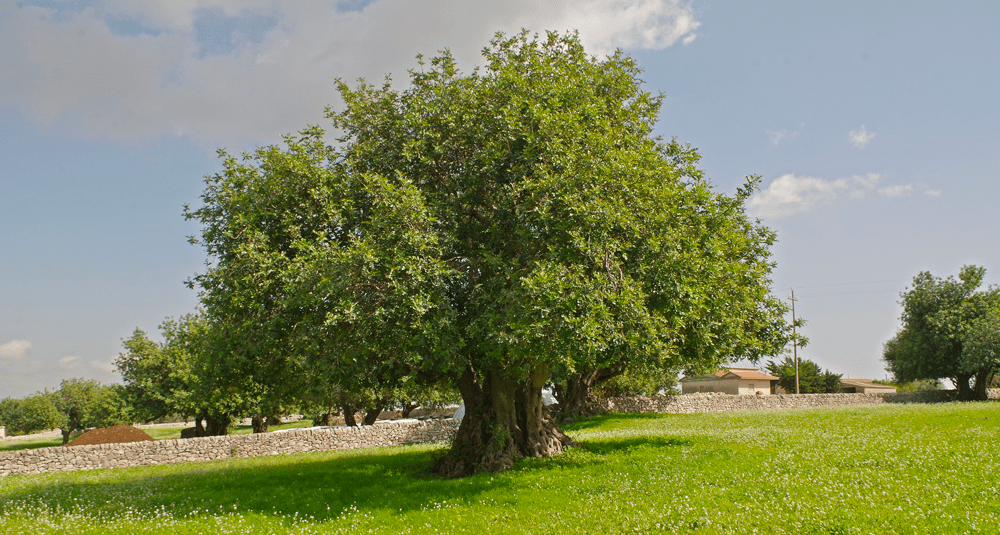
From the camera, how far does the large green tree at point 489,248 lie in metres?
14.3

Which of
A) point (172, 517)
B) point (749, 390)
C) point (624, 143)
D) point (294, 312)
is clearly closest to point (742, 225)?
point (624, 143)

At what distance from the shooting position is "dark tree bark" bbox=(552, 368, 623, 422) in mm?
40719

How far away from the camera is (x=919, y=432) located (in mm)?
21188

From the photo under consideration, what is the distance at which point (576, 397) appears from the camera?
42344 millimetres

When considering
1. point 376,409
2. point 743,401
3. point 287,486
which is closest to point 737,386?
point 743,401

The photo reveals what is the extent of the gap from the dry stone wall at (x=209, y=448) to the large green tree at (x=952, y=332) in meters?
48.1

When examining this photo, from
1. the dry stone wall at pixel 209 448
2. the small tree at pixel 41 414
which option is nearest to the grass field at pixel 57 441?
the small tree at pixel 41 414

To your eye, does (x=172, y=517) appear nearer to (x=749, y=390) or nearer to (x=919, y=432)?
(x=919, y=432)

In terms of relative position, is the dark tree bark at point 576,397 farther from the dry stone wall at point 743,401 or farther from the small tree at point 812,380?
the small tree at point 812,380

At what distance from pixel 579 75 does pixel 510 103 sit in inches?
137

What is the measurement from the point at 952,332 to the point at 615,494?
54897 millimetres

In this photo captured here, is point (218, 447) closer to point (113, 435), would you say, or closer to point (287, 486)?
point (113, 435)

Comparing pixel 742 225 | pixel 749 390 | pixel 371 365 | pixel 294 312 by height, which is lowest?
pixel 749 390

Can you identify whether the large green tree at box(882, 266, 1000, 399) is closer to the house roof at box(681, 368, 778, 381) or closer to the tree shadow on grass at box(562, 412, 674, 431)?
the house roof at box(681, 368, 778, 381)
